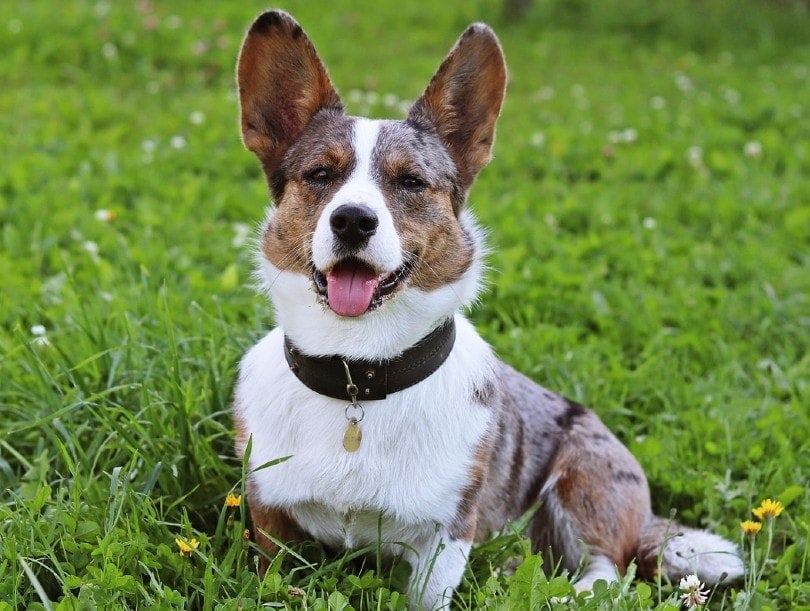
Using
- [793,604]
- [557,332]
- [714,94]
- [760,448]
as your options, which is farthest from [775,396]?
[714,94]

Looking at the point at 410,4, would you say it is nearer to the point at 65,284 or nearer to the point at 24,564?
the point at 65,284

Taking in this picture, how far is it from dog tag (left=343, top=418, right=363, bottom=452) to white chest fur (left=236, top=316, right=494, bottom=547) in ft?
0.06

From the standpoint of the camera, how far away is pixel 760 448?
3.72 metres

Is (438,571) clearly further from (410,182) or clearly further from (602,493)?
(410,182)

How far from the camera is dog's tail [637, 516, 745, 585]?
3.15 m

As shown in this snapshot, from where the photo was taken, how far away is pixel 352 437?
110 inches

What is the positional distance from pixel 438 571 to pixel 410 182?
1177 millimetres

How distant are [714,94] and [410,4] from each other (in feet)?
15.4

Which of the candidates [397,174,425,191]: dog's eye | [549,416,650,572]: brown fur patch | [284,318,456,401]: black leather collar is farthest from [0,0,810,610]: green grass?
[397,174,425,191]: dog's eye

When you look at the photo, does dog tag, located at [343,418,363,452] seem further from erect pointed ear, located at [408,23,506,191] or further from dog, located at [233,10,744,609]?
erect pointed ear, located at [408,23,506,191]

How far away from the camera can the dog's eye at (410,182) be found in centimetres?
295

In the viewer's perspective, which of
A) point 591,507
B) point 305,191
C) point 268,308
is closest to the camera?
point 305,191

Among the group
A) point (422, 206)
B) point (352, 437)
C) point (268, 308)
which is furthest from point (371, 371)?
point (268, 308)

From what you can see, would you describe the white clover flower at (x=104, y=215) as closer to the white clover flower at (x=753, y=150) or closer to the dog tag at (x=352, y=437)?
the dog tag at (x=352, y=437)
